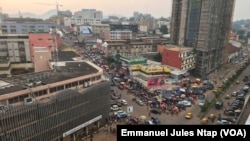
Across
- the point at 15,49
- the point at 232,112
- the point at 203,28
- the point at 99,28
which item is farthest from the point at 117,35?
the point at 232,112

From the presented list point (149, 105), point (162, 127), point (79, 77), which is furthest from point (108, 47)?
point (162, 127)

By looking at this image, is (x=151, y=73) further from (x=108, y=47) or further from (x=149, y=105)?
(x=108, y=47)

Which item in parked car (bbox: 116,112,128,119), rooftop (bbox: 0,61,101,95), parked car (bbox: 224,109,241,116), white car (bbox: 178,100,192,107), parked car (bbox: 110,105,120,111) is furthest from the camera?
white car (bbox: 178,100,192,107)

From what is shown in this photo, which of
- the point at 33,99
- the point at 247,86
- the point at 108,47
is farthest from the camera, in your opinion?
the point at 108,47

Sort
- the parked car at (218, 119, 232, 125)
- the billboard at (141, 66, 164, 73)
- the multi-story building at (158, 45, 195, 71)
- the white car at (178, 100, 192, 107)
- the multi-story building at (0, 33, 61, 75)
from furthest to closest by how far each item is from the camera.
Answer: the multi-story building at (158, 45, 195, 71)
the billboard at (141, 66, 164, 73)
the multi-story building at (0, 33, 61, 75)
the white car at (178, 100, 192, 107)
the parked car at (218, 119, 232, 125)

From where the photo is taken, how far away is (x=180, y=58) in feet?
191

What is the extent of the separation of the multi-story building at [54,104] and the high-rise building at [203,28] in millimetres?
36730

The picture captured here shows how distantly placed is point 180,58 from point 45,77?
124 feet

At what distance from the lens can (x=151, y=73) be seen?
52.8 m

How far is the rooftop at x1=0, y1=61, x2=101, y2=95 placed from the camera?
85.7ft

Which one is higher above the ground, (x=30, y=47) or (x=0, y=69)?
(x=30, y=47)

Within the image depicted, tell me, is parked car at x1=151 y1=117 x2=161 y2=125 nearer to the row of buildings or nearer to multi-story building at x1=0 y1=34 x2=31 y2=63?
the row of buildings

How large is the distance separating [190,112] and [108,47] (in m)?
48.5

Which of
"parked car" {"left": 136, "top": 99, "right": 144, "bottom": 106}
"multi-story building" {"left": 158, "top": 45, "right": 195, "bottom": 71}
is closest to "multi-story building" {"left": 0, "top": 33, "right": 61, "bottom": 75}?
"parked car" {"left": 136, "top": 99, "right": 144, "bottom": 106}
